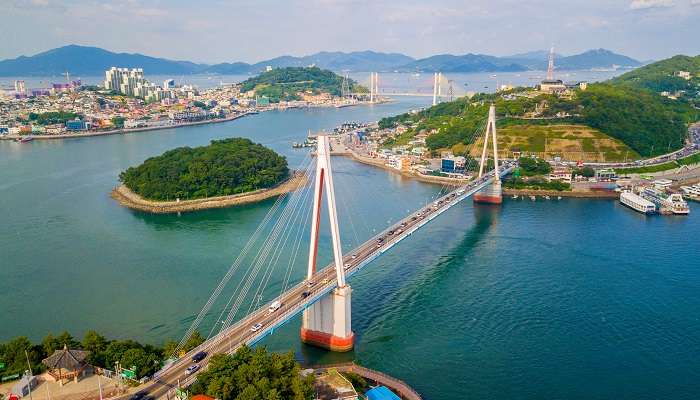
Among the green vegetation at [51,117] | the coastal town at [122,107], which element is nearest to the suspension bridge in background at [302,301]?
the coastal town at [122,107]

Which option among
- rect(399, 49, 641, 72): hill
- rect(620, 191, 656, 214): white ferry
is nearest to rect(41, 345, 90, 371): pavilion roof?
rect(620, 191, 656, 214): white ferry

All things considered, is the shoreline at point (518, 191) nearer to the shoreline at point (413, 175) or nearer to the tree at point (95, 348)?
the shoreline at point (413, 175)

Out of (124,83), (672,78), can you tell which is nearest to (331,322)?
(672,78)

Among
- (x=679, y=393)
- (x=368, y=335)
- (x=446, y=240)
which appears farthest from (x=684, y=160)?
(x=368, y=335)

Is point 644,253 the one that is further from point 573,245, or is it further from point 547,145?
point 547,145

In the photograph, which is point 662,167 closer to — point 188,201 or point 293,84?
point 188,201

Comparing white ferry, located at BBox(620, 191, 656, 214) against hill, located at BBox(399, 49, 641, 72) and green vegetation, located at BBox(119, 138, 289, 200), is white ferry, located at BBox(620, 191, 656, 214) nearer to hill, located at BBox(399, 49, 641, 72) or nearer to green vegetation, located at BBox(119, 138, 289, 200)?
green vegetation, located at BBox(119, 138, 289, 200)
